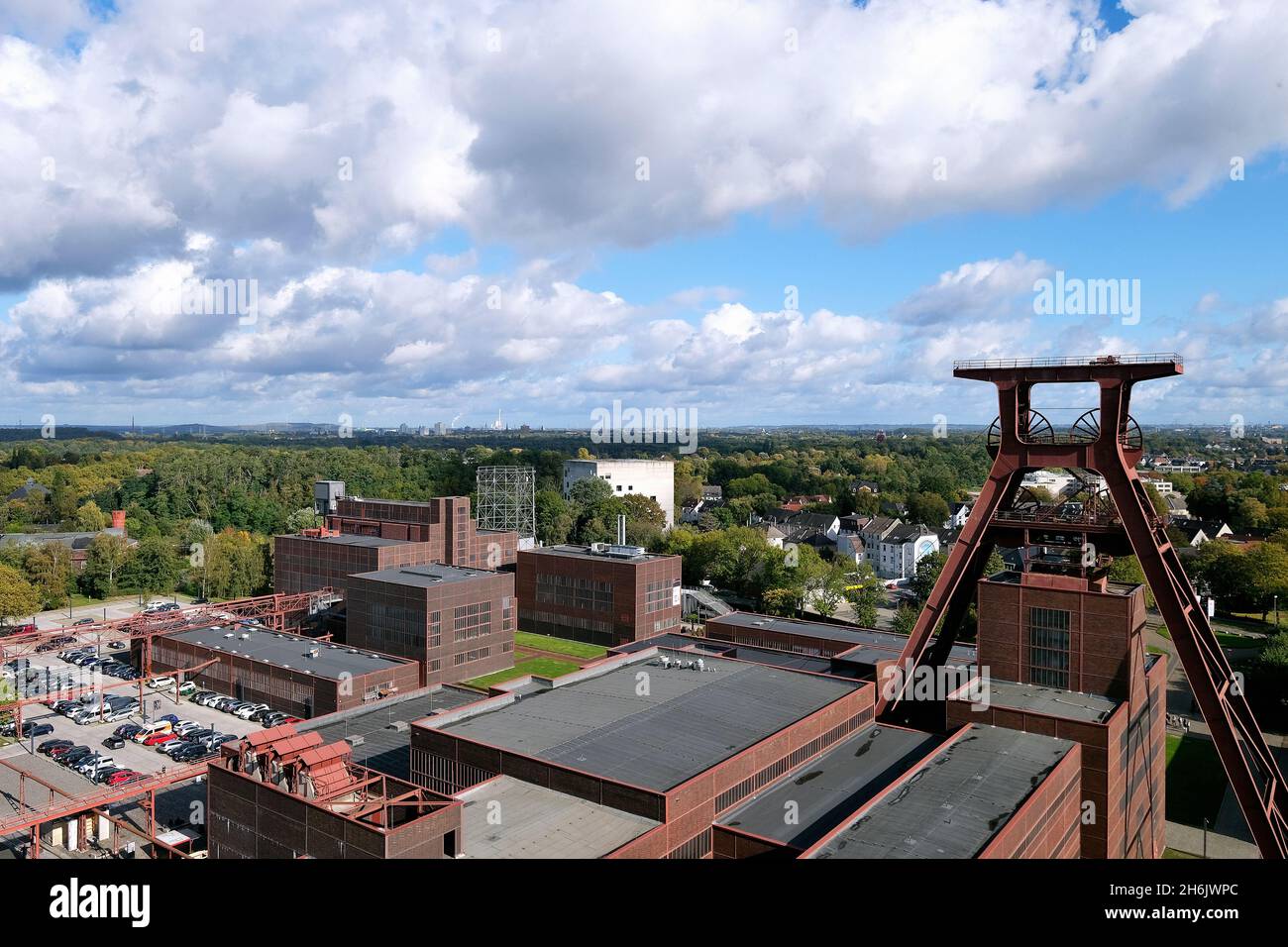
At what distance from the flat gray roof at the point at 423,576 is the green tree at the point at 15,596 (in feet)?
104

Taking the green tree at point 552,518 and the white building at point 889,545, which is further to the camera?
the white building at point 889,545

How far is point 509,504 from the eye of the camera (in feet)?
302

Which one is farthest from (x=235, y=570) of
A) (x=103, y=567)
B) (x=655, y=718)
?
(x=655, y=718)

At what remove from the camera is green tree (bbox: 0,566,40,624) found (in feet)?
220

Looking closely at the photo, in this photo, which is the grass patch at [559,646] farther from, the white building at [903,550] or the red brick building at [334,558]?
the white building at [903,550]

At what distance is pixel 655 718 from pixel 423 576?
99.6ft

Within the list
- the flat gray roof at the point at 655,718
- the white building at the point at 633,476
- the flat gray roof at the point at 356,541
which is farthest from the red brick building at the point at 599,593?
the white building at the point at 633,476

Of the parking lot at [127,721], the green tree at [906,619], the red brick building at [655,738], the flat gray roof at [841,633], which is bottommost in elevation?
the parking lot at [127,721]

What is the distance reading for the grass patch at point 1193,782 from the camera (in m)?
40.1

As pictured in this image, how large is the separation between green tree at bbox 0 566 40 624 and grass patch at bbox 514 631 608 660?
39606 millimetres

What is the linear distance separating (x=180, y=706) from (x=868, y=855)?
45.2 metres

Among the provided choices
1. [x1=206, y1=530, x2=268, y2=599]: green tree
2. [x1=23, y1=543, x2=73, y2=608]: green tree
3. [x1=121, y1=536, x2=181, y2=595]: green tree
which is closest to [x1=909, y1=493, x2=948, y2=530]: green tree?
[x1=206, y1=530, x2=268, y2=599]: green tree

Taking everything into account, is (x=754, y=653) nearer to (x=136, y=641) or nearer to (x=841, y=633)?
(x=841, y=633)

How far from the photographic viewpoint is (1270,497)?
121m
